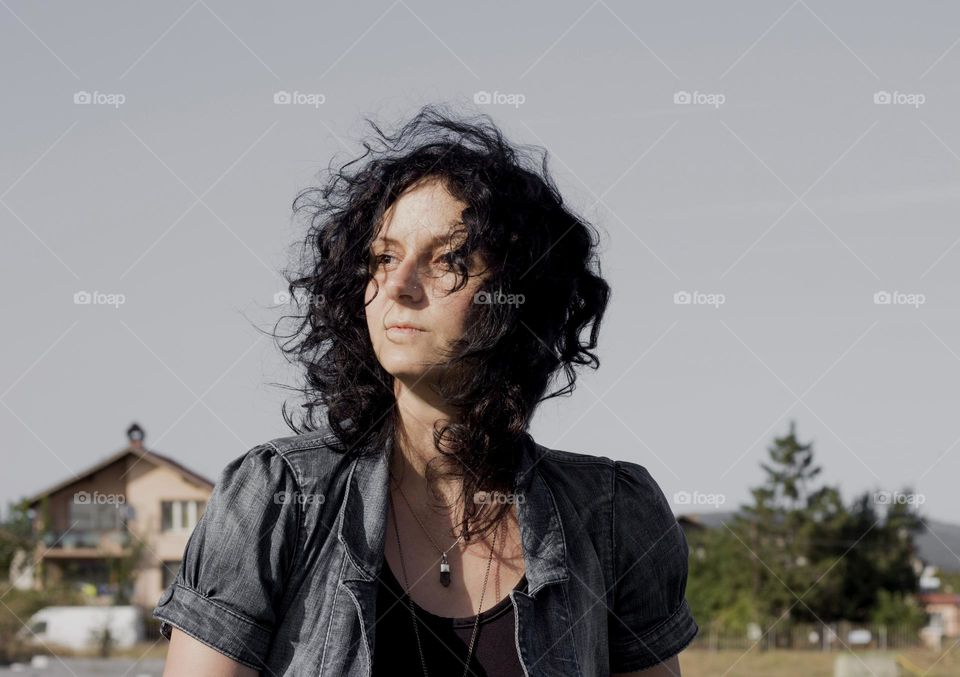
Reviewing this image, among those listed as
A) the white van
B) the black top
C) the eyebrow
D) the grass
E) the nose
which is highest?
the eyebrow

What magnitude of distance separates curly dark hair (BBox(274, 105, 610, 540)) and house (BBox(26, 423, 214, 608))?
2328 centimetres

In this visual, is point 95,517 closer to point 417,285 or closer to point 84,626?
point 84,626

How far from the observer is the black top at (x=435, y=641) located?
1583 mm

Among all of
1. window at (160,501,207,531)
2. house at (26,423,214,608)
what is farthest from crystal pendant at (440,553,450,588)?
window at (160,501,207,531)

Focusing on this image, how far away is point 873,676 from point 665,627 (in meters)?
27.4

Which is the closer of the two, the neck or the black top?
Answer: the black top

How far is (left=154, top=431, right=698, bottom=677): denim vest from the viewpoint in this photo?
5.08 ft

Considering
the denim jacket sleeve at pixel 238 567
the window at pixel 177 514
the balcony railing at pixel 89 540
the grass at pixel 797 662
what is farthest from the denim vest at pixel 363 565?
the grass at pixel 797 662

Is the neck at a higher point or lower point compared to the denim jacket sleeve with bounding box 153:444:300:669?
higher

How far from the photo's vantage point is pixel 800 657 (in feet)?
103

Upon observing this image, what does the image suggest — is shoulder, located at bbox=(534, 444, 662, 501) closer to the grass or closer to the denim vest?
the denim vest

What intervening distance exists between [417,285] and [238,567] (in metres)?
0.45

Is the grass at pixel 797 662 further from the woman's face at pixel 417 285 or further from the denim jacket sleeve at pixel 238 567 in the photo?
the denim jacket sleeve at pixel 238 567

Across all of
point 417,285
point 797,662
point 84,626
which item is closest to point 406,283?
point 417,285
